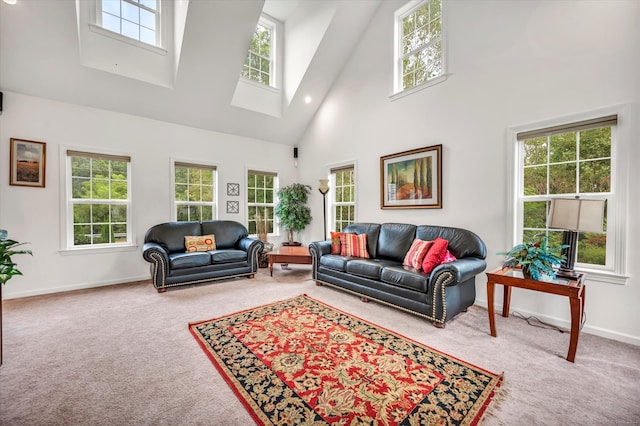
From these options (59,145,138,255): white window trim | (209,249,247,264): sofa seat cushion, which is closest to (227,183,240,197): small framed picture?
(209,249,247,264): sofa seat cushion

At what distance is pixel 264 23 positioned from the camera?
5352 mm

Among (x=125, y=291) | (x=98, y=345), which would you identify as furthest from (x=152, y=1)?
(x=98, y=345)

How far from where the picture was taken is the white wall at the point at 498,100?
97.3 inches

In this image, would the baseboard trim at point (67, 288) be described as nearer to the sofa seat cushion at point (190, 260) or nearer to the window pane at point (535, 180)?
the sofa seat cushion at point (190, 260)

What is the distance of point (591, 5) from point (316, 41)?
354 cm

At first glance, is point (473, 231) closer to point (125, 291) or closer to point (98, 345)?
point (98, 345)

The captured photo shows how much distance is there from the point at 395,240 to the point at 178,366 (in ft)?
9.80

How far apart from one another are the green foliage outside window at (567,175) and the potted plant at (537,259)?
67 cm

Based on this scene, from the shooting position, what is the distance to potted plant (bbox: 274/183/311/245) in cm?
590

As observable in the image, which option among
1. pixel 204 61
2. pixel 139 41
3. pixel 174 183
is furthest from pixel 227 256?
pixel 139 41

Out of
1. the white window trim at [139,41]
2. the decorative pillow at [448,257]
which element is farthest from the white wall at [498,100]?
the white window trim at [139,41]

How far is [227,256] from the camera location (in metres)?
4.38

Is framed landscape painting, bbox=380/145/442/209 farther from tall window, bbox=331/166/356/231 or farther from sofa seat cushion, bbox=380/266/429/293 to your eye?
sofa seat cushion, bbox=380/266/429/293

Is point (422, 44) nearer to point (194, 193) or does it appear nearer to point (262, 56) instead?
point (262, 56)
